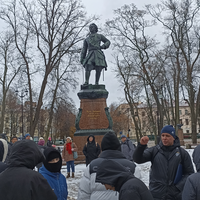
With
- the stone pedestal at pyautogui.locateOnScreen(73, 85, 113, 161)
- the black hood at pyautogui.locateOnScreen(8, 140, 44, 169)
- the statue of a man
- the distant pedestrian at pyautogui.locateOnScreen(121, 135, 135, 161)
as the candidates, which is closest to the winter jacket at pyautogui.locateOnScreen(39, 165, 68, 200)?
Answer: the black hood at pyautogui.locateOnScreen(8, 140, 44, 169)

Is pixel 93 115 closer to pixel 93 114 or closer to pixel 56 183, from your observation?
pixel 93 114

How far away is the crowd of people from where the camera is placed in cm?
197

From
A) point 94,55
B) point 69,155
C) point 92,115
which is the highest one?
point 94,55

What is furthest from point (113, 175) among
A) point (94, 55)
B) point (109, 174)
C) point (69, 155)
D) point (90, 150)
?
point (94, 55)

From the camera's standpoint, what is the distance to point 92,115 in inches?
505

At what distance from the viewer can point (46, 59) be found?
69.5ft

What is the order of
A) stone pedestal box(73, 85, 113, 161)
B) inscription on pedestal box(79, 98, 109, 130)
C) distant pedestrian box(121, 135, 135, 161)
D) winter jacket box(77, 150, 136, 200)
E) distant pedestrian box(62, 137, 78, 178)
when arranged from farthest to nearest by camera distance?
inscription on pedestal box(79, 98, 109, 130) → stone pedestal box(73, 85, 113, 161) → distant pedestrian box(62, 137, 78, 178) → distant pedestrian box(121, 135, 135, 161) → winter jacket box(77, 150, 136, 200)

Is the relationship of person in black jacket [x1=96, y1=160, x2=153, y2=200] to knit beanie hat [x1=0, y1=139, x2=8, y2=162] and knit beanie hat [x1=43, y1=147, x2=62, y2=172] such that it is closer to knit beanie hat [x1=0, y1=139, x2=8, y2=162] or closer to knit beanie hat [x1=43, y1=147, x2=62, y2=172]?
knit beanie hat [x1=43, y1=147, x2=62, y2=172]

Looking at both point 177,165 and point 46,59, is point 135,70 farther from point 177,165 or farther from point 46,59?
point 177,165

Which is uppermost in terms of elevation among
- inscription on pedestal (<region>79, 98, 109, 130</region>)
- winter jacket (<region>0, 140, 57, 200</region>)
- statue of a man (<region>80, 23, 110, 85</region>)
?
statue of a man (<region>80, 23, 110, 85</region>)

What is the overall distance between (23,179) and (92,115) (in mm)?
10615

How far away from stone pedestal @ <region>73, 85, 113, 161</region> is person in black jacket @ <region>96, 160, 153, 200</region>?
34.5ft

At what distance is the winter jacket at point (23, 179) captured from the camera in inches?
85.6

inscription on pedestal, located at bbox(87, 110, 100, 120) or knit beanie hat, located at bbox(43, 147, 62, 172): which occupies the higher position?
inscription on pedestal, located at bbox(87, 110, 100, 120)
